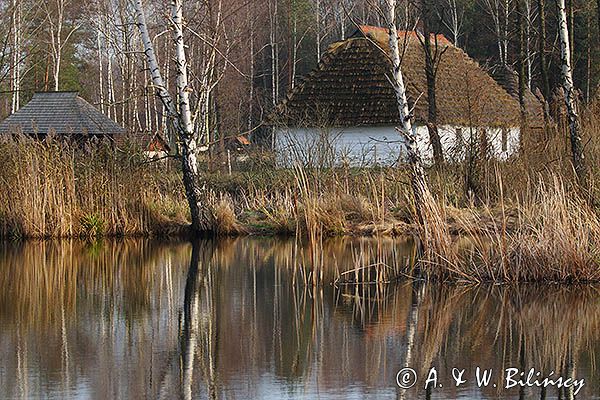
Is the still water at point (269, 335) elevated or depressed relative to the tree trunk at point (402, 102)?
depressed

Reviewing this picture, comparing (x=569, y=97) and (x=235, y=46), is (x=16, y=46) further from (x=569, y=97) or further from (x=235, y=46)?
(x=569, y=97)

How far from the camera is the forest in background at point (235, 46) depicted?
150ft

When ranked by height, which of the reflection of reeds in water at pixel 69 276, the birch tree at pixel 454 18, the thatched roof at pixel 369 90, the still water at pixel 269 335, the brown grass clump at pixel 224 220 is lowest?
the still water at pixel 269 335

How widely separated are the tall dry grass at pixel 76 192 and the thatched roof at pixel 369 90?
48.2 feet

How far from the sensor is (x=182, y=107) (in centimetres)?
2011

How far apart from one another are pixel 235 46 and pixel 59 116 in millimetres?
10962

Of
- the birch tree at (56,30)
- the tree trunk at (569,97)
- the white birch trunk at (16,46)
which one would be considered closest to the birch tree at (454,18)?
the birch tree at (56,30)

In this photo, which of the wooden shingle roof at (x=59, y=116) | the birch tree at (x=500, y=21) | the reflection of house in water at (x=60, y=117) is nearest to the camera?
the reflection of house in water at (x=60, y=117)

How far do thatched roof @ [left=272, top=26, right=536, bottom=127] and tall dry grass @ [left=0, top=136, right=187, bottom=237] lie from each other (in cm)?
1468

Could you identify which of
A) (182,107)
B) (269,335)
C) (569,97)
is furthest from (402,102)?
(269,335)

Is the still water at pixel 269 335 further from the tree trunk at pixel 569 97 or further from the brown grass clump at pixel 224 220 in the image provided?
the brown grass clump at pixel 224 220

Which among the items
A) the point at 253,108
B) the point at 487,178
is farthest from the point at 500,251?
the point at 253,108

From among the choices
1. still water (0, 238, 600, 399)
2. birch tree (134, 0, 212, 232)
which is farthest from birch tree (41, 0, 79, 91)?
still water (0, 238, 600, 399)

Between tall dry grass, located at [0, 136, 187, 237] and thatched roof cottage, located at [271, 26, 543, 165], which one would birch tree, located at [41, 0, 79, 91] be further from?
tall dry grass, located at [0, 136, 187, 237]
